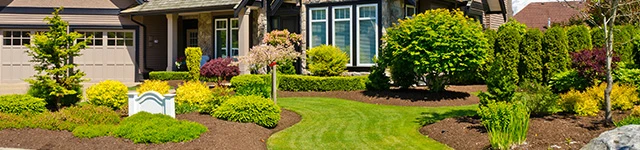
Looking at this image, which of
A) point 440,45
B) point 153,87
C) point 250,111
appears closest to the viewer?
point 250,111

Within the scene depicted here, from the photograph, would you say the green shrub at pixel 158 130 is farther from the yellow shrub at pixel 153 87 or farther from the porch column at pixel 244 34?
the porch column at pixel 244 34

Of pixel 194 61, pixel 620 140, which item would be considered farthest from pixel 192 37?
pixel 620 140

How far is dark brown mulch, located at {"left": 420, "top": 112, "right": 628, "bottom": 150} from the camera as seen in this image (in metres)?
7.85

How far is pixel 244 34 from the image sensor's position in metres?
19.1

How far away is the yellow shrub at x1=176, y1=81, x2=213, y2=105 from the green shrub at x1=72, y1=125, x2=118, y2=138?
7.75 ft

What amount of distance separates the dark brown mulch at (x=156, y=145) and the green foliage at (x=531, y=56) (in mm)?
5675

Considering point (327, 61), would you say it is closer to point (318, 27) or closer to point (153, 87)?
point (318, 27)

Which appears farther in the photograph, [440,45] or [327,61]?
[327,61]

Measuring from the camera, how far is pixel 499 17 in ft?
84.2

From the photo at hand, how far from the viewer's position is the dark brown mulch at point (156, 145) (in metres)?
8.13

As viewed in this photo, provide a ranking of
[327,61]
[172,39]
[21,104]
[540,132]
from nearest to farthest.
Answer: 1. [540,132]
2. [21,104]
3. [327,61]
4. [172,39]

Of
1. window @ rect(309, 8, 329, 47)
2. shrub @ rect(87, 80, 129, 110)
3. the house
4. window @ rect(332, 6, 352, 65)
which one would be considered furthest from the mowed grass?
window @ rect(309, 8, 329, 47)

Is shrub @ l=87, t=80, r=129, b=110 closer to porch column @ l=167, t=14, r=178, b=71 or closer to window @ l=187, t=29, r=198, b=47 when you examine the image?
porch column @ l=167, t=14, r=178, b=71

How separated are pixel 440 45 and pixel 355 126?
14.6 ft
